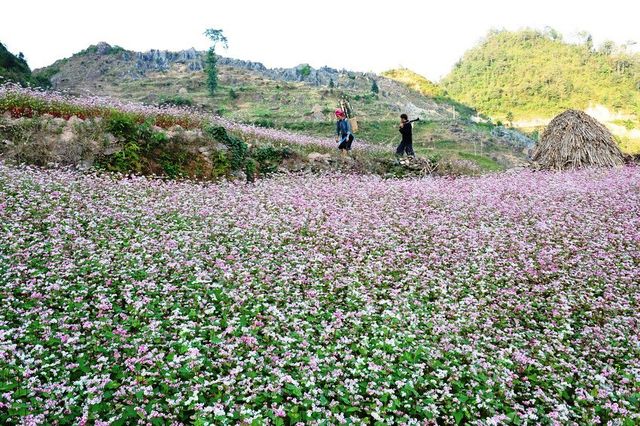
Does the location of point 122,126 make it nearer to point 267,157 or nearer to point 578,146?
point 267,157

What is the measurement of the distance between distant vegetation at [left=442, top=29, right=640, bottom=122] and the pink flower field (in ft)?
475

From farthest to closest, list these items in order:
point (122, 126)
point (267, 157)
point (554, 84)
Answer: point (554, 84) → point (267, 157) → point (122, 126)

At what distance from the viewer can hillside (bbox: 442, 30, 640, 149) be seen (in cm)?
14612

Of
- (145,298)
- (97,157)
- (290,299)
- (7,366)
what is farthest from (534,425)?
(97,157)

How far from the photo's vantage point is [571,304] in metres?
6.64

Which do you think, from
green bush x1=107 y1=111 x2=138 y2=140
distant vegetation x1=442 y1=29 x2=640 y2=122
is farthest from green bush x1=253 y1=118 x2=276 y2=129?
distant vegetation x1=442 y1=29 x2=640 y2=122

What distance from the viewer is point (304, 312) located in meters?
5.82

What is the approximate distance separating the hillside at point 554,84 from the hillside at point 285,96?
3538cm

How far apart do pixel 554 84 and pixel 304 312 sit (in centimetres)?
18550

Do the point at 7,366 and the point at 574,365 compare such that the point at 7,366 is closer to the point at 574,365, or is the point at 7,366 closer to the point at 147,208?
the point at 147,208

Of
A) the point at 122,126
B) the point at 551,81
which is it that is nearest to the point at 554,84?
the point at 551,81

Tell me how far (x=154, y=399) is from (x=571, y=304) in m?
5.85

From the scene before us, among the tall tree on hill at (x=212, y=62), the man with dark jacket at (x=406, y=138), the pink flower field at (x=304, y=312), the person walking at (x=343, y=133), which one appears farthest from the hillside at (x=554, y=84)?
Answer: the pink flower field at (x=304, y=312)

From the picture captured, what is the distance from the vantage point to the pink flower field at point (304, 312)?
4348mm
